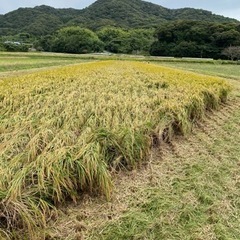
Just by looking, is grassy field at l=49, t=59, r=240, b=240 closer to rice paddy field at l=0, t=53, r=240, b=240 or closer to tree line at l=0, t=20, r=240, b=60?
rice paddy field at l=0, t=53, r=240, b=240

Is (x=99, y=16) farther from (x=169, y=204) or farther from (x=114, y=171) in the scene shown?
(x=169, y=204)

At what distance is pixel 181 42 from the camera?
166 feet

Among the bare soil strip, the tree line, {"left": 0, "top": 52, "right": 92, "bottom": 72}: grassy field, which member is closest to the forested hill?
the tree line

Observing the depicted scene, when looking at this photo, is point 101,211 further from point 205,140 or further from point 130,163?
point 205,140

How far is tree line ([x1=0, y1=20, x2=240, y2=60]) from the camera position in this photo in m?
48.0

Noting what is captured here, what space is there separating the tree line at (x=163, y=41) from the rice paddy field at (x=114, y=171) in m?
43.3

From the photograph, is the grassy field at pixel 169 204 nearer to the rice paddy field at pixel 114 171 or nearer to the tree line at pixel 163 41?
the rice paddy field at pixel 114 171

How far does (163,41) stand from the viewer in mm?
53500

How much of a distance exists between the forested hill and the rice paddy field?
67.1 meters

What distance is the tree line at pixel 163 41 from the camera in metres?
48.0

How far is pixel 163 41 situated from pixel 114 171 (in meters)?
52.5

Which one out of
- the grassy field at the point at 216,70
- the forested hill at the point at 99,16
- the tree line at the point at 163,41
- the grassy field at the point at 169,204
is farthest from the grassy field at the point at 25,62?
the forested hill at the point at 99,16

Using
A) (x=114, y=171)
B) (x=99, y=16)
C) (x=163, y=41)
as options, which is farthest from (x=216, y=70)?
(x=99, y=16)

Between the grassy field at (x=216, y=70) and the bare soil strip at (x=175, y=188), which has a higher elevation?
the bare soil strip at (x=175, y=188)
